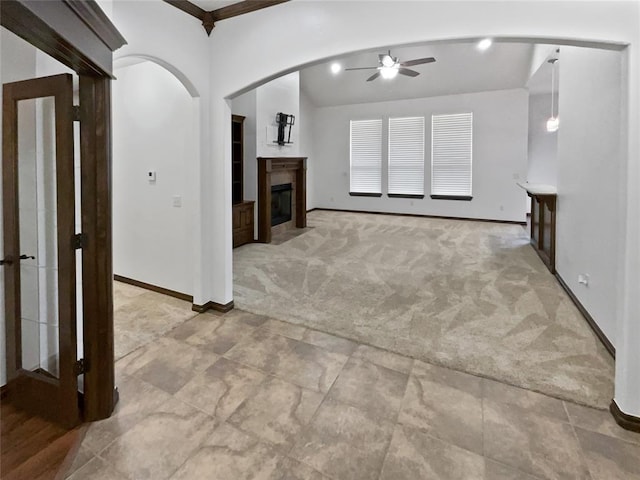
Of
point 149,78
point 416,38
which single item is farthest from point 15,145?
point 416,38

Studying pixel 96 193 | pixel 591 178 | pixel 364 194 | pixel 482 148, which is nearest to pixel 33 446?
pixel 96 193

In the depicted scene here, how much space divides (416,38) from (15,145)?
2.65m

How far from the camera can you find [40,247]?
2.36 metres

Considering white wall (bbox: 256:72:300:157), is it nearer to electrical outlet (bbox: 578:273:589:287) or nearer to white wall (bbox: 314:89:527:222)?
white wall (bbox: 314:89:527:222)

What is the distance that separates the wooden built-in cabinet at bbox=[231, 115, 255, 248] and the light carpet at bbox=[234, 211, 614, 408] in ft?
0.93

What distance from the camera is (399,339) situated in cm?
331

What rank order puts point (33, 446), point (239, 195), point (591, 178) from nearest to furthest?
point (33, 446) → point (591, 178) → point (239, 195)

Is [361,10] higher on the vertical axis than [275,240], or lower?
higher

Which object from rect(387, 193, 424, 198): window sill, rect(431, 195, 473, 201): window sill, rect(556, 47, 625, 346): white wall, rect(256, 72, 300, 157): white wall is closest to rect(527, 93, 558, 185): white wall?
rect(431, 195, 473, 201): window sill

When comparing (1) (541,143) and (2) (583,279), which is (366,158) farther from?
(2) (583,279)

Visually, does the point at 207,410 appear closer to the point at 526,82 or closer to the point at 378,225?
the point at 378,225

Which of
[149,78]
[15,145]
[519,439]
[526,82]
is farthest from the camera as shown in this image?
[526,82]

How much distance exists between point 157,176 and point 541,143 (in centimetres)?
977

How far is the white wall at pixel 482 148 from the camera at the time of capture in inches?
363
